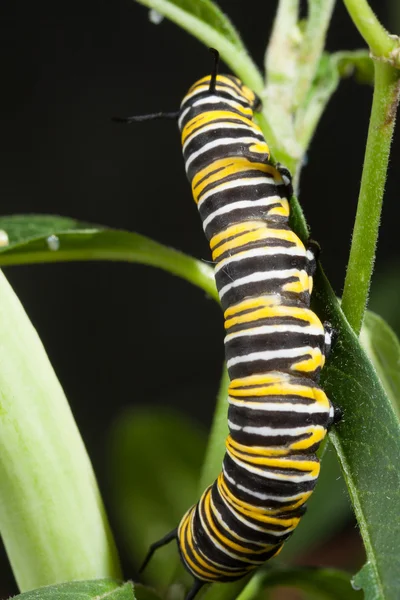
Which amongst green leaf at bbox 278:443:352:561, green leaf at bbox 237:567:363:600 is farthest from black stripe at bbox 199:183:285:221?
green leaf at bbox 278:443:352:561

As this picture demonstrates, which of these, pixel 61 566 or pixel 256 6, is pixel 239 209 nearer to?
pixel 61 566

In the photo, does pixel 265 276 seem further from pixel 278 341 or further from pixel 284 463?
pixel 284 463

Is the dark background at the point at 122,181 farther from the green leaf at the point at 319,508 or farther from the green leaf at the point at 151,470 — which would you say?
the green leaf at the point at 319,508

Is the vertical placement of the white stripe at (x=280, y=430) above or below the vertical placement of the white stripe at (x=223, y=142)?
below

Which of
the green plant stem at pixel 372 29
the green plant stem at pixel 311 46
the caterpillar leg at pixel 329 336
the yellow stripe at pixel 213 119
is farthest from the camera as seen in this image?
the green plant stem at pixel 311 46

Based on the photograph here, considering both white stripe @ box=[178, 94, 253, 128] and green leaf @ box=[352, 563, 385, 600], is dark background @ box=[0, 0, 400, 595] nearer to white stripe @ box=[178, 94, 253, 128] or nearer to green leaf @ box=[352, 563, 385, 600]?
white stripe @ box=[178, 94, 253, 128]

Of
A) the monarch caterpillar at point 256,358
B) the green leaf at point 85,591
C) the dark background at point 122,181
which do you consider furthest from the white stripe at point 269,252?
the dark background at point 122,181

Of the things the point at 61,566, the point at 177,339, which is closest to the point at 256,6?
the point at 177,339
